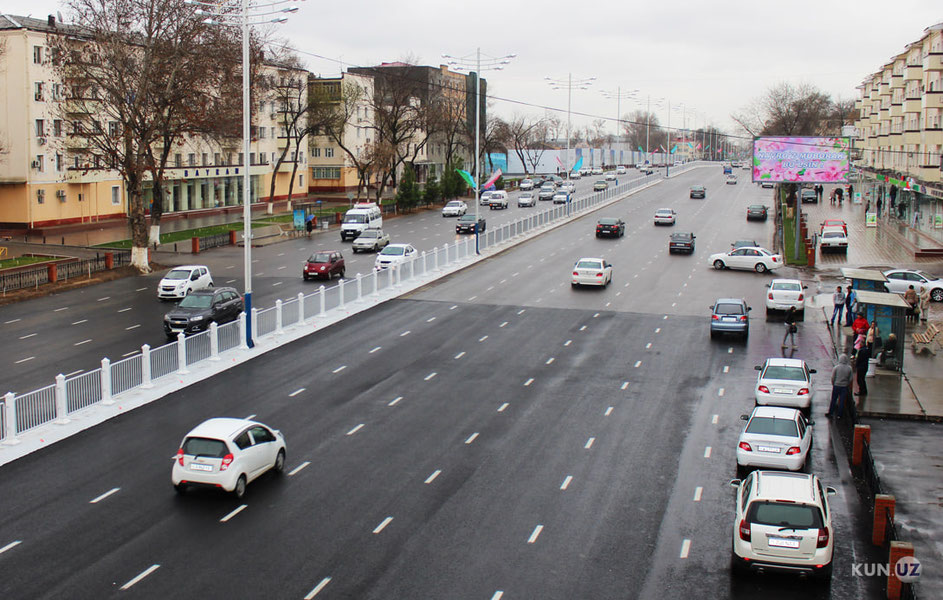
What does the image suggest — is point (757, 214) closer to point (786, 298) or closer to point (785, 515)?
point (786, 298)

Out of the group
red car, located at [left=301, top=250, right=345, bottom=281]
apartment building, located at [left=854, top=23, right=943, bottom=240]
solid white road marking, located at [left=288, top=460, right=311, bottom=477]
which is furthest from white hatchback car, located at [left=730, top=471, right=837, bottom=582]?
apartment building, located at [left=854, top=23, right=943, bottom=240]

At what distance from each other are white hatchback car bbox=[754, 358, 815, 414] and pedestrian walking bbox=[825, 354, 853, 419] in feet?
1.93

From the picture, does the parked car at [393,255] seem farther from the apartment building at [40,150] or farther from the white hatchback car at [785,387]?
the white hatchback car at [785,387]

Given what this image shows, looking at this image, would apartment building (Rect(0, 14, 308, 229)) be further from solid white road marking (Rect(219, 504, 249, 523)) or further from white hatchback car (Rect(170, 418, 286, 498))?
solid white road marking (Rect(219, 504, 249, 523))

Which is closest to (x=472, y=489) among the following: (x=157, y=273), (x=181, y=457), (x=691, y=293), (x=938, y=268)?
(x=181, y=457)

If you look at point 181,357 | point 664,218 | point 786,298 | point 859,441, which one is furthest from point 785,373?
point 664,218

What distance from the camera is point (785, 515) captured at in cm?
1441

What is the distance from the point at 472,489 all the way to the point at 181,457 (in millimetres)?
5699

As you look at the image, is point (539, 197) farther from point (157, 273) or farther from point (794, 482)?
point (794, 482)

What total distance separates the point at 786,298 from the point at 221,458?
2583cm

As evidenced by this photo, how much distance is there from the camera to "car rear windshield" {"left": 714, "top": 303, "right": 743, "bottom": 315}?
32531 mm

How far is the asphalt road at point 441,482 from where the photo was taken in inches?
568

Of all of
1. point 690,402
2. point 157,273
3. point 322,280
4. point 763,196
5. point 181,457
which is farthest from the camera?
point 763,196

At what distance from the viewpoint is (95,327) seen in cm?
3394
